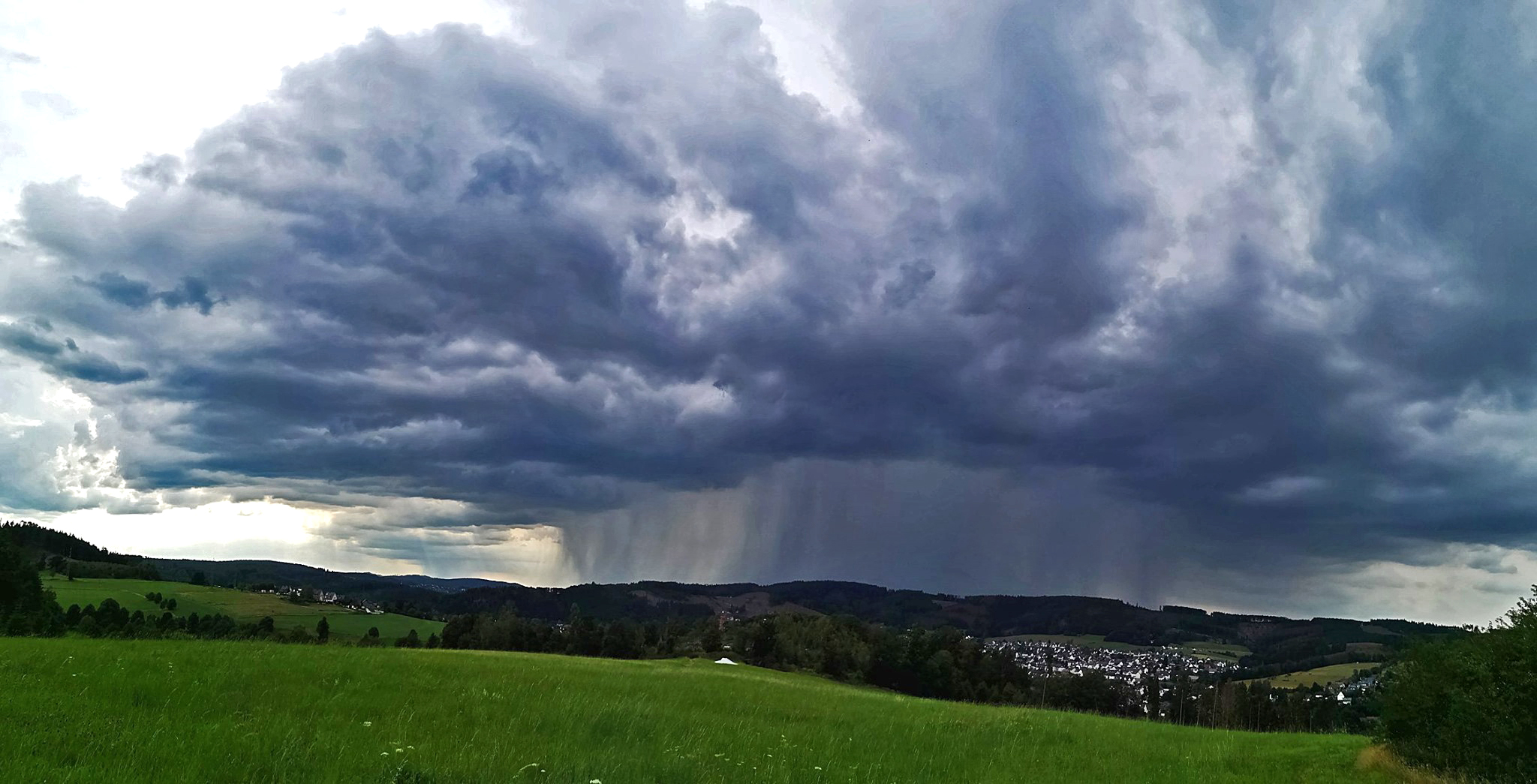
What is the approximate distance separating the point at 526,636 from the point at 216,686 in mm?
106756

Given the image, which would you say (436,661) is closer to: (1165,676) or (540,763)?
(540,763)

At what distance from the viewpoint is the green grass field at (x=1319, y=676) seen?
131 metres

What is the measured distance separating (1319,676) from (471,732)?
176 metres

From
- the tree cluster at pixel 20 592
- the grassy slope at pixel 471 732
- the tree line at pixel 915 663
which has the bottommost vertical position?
the tree line at pixel 915 663

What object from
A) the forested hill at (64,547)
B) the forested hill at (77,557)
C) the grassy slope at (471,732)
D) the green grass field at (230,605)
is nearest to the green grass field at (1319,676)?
the grassy slope at (471,732)

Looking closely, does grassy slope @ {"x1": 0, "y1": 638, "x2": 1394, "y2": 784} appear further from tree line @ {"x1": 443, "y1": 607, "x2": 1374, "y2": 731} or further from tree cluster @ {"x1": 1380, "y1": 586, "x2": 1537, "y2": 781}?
tree line @ {"x1": 443, "y1": 607, "x2": 1374, "y2": 731}

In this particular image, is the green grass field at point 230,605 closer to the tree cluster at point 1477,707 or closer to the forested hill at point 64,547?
the forested hill at point 64,547

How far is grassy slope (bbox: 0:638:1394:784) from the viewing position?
9258mm

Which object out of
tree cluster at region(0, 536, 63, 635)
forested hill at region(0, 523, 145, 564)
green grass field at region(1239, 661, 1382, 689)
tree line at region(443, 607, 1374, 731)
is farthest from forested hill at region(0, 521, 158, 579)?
green grass field at region(1239, 661, 1382, 689)

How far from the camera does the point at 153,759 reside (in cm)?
869

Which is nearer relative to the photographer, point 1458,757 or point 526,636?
point 1458,757

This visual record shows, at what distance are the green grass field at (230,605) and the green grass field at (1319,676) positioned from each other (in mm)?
130510

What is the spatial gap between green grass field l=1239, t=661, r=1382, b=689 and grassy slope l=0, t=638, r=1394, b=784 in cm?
12291

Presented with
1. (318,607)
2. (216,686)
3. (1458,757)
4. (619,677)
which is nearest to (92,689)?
(216,686)
